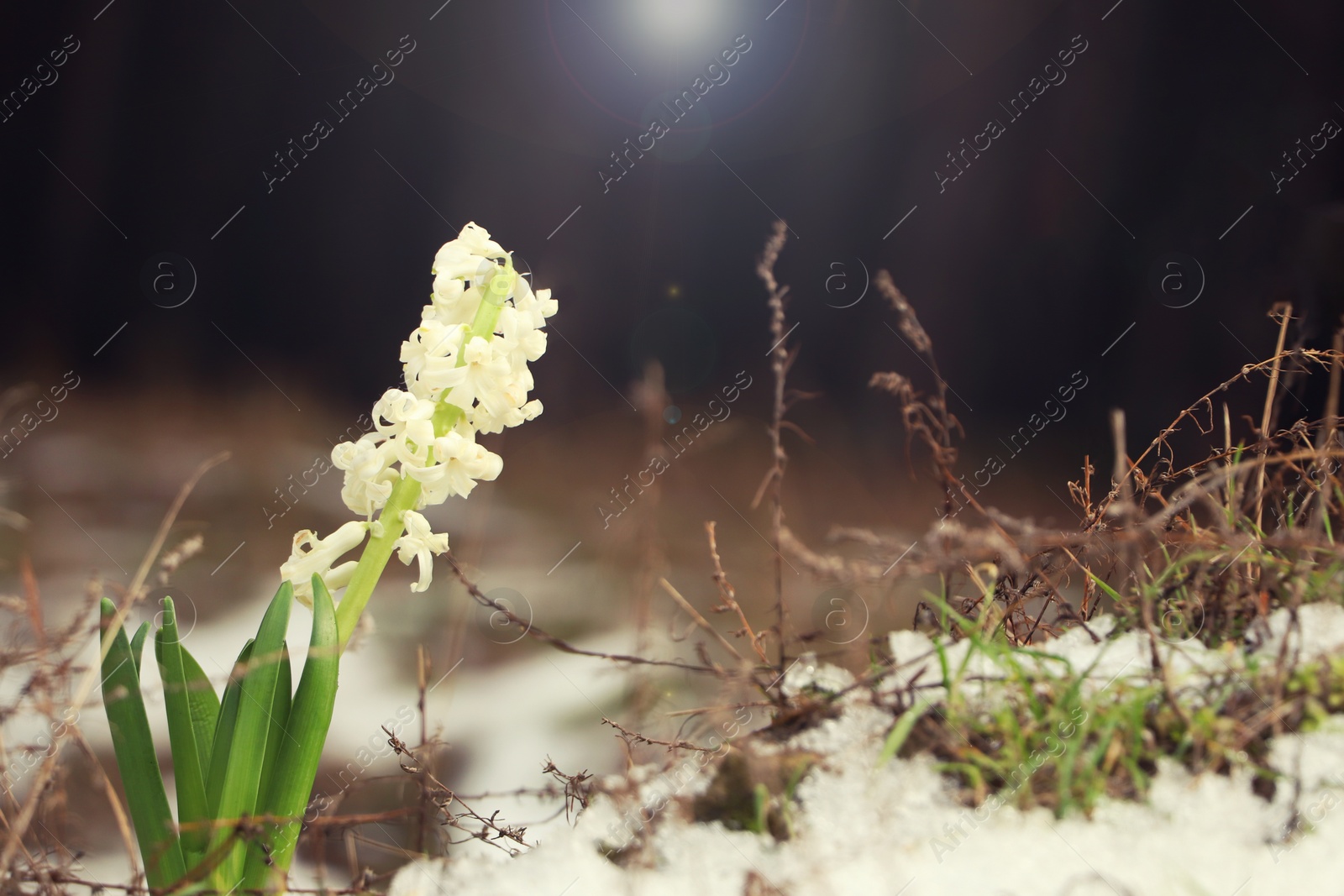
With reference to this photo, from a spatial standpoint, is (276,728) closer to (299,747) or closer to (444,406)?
(299,747)

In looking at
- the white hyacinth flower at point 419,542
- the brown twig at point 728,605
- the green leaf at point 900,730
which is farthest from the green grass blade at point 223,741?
the green leaf at point 900,730

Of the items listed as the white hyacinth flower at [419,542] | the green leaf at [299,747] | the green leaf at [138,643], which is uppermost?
the white hyacinth flower at [419,542]

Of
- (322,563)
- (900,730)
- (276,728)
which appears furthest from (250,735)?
(900,730)

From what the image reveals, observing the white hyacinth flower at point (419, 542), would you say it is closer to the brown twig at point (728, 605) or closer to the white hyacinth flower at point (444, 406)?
the white hyacinth flower at point (444, 406)

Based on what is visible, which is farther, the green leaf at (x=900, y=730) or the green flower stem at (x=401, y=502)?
the green flower stem at (x=401, y=502)

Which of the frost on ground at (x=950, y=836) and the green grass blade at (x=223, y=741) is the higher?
the green grass blade at (x=223, y=741)
